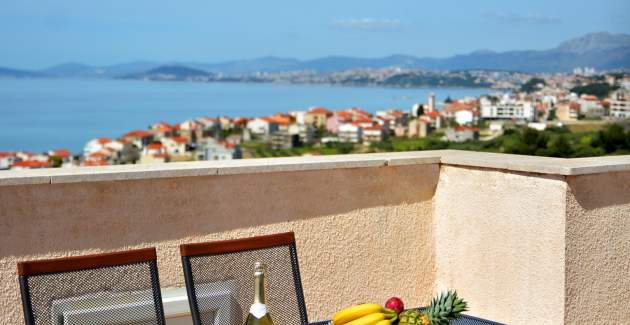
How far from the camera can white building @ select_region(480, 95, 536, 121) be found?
4502cm

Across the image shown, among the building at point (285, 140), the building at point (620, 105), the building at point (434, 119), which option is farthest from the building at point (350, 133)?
the building at point (620, 105)

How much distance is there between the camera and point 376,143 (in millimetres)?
44031

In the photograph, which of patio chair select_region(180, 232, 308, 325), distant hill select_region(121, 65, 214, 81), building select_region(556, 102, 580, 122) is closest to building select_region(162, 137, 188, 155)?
building select_region(556, 102, 580, 122)

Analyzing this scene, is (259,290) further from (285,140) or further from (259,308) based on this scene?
(285,140)

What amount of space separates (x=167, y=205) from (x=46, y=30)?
168 metres

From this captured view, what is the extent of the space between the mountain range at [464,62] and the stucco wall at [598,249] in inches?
948

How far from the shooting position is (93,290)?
5.40 ft

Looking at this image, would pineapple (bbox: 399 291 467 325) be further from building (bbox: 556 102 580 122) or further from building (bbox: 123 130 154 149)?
building (bbox: 123 130 154 149)

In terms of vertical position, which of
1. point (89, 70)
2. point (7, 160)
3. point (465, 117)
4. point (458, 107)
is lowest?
point (7, 160)

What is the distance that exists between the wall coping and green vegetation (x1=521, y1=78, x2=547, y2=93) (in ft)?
177

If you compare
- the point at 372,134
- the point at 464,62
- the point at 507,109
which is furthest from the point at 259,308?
the point at 464,62

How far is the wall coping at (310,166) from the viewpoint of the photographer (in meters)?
2.47

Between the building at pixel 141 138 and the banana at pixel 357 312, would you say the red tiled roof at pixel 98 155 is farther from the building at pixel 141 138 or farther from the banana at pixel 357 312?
the banana at pixel 357 312

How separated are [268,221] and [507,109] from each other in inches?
1898
